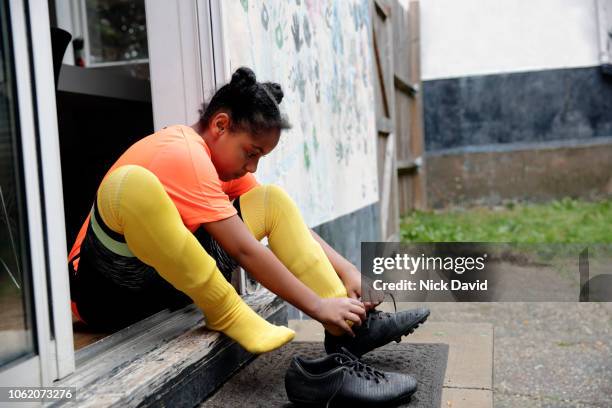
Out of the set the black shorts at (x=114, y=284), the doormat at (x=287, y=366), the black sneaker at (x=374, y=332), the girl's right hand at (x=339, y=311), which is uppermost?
the black shorts at (x=114, y=284)

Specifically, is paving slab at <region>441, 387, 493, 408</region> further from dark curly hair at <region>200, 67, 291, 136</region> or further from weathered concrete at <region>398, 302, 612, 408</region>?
dark curly hair at <region>200, 67, 291, 136</region>

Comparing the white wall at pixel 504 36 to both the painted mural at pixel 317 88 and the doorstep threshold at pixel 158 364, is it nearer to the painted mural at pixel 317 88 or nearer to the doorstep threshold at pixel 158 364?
the painted mural at pixel 317 88

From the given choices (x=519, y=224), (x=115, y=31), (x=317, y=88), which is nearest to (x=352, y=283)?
(x=317, y=88)

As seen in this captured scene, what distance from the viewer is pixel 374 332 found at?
1835 millimetres

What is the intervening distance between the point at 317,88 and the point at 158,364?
2.16 metres

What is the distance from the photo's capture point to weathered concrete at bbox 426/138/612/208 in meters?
7.99

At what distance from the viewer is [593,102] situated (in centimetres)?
790

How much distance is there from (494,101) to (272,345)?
7.09 m

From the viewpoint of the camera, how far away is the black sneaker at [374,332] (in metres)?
1.83

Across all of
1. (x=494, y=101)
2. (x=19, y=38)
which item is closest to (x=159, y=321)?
(x=19, y=38)

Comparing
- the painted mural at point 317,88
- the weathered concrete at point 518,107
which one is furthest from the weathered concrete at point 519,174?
the painted mural at point 317,88

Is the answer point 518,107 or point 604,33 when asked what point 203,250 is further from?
point 604,33

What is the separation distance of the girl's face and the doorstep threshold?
45 centimetres

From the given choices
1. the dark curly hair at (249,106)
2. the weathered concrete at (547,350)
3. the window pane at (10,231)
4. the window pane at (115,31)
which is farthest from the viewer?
the window pane at (115,31)
